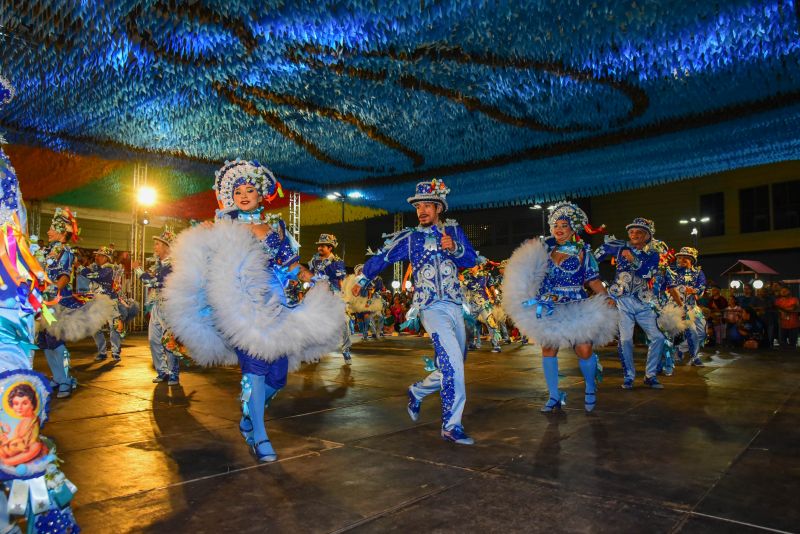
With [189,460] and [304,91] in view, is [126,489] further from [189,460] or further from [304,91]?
[304,91]

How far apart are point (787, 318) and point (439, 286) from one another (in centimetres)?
1423

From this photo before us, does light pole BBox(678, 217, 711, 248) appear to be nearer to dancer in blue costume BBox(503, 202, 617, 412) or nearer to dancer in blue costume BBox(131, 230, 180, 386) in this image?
dancer in blue costume BBox(503, 202, 617, 412)

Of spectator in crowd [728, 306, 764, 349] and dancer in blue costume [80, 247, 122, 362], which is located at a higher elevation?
dancer in blue costume [80, 247, 122, 362]

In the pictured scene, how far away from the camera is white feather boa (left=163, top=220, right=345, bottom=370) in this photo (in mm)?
3668

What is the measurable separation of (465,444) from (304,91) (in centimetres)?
Result: 585

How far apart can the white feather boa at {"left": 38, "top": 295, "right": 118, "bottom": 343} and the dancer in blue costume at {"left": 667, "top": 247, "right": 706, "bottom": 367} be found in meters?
8.62

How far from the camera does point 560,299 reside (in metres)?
5.75

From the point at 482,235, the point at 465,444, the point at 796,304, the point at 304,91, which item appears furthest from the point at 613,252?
the point at 482,235

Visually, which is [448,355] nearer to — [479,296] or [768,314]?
[479,296]

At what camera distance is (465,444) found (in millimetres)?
4250

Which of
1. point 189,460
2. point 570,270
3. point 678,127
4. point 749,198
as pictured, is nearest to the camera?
point 189,460

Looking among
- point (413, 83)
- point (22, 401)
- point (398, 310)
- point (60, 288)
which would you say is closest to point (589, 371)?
point (413, 83)

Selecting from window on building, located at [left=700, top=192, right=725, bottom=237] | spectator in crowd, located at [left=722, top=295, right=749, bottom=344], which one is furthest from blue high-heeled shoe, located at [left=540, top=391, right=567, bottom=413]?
window on building, located at [left=700, top=192, right=725, bottom=237]

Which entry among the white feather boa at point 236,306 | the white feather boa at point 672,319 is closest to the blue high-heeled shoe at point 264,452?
the white feather boa at point 236,306
